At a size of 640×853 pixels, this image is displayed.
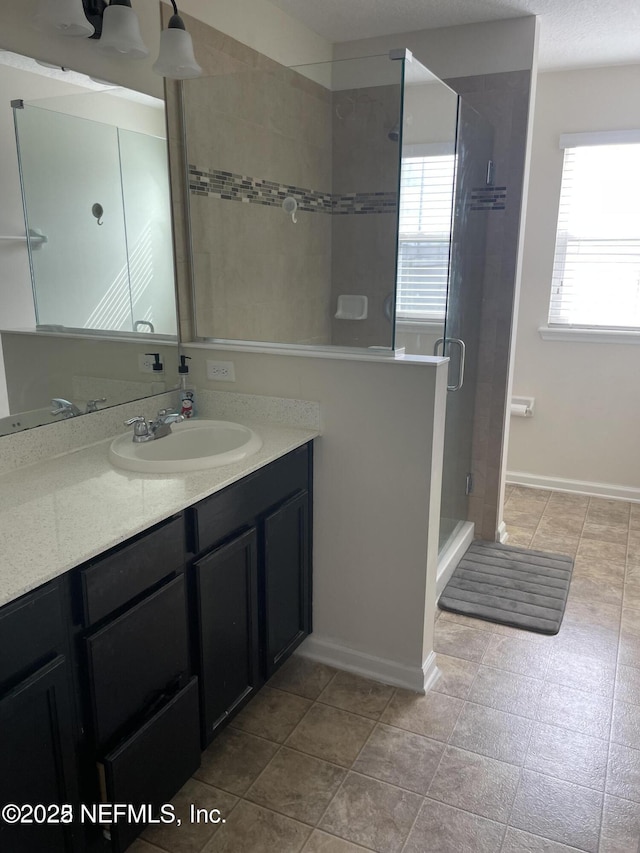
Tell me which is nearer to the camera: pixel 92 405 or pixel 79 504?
pixel 79 504

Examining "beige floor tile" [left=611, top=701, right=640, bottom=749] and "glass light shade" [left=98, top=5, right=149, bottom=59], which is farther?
"beige floor tile" [left=611, top=701, right=640, bottom=749]

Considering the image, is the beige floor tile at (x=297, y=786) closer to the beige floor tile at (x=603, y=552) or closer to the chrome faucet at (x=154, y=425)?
the chrome faucet at (x=154, y=425)

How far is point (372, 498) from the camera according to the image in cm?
230

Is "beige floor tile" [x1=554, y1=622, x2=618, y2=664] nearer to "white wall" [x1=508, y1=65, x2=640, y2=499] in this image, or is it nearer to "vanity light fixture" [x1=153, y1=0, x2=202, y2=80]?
"white wall" [x1=508, y1=65, x2=640, y2=499]

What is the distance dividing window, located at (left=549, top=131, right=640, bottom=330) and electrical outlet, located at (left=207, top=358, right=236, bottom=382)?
2601 mm

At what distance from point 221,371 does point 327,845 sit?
1.59m

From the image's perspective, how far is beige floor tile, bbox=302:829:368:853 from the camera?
1689mm

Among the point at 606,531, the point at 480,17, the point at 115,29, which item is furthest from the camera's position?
the point at 606,531

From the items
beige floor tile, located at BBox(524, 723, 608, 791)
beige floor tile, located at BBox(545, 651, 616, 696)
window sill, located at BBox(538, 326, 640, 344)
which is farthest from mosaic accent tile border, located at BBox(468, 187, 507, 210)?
beige floor tile, located at BBox(524, 723, 608, 791)

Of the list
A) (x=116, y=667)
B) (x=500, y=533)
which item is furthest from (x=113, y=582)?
(x=500, y=533)

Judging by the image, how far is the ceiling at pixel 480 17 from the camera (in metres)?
2.83

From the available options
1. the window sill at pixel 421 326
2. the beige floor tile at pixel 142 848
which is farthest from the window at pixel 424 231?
the beige floor tile at pixel 142 848

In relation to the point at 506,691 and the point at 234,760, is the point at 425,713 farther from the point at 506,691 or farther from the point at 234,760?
the point at 234,760

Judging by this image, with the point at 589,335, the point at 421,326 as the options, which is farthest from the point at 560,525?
the point at 421,326
